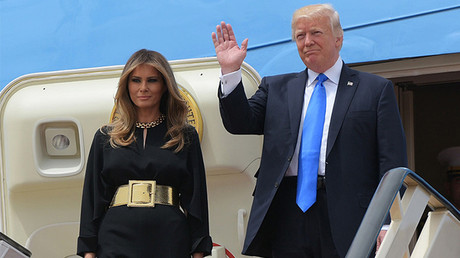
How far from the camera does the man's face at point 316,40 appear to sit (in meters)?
2.76

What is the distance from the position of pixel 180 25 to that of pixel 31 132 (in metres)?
0.93

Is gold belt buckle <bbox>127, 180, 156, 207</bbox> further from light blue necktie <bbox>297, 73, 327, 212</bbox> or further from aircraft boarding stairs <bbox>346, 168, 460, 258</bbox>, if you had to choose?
aircraft boarding stairs <bbox>346, 168, 460, 258</bbox>

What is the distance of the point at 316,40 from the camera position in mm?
2758

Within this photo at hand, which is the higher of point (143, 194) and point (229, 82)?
point (229, 82)

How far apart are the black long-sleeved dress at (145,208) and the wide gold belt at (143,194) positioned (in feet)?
0.06

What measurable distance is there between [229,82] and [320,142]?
0.40 metres

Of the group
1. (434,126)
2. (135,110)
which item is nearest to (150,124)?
(135,110)

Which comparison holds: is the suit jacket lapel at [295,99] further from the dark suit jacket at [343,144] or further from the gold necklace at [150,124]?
the gold necklace at [150,124]

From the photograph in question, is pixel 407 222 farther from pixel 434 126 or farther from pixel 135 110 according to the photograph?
pixel 434 126

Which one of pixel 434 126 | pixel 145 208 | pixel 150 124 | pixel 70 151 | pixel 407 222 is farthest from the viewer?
pixel 434 126

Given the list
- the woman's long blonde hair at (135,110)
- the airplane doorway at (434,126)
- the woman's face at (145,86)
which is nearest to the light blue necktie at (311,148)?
the woman's long blonde hair at (135,110)

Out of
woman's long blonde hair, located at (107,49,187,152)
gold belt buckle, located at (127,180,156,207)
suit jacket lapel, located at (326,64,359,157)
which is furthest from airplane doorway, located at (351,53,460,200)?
gold belt buckle, located at (127,180,156,207)

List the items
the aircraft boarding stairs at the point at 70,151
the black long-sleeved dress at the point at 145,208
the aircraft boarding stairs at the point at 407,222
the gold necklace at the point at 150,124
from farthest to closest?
the aircraft boarding stairs at the point at 70,151, the gold necklace at the point at 150,124, the black long-sleeved dress at the point at 145,208, the aircraft boarding stairs at the point at 407,222

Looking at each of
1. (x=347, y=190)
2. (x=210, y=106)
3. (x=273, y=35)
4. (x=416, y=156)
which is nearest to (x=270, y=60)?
(x=273, y=35)
